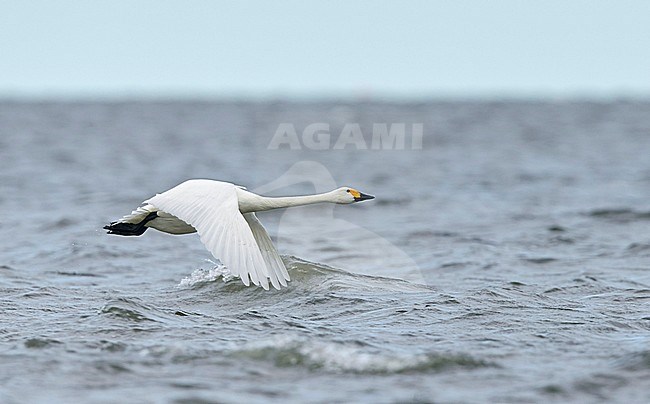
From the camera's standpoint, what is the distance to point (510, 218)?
18922mm

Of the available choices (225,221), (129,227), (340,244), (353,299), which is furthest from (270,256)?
(340,244)

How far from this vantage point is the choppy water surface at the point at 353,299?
761 centimetres

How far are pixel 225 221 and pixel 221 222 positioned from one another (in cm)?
4

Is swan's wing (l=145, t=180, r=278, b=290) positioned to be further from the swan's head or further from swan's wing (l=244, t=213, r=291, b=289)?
the swan's head

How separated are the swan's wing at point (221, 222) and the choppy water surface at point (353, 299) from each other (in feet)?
1.73

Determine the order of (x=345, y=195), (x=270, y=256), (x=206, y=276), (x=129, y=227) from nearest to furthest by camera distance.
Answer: (x=270, y=256) < (x=129, y=227) < (x=345, y=195) < (x=206, y=276)

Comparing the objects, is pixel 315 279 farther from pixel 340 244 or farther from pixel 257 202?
pixel 340 244

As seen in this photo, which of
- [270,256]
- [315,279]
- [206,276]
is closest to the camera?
[270,256]

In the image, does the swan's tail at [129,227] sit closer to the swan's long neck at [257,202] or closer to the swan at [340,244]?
the swan's long neck at [257,202]

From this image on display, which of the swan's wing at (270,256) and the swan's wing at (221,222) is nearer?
the swan's wing at (221,222)

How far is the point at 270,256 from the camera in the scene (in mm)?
10617

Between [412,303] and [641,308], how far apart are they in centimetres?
206

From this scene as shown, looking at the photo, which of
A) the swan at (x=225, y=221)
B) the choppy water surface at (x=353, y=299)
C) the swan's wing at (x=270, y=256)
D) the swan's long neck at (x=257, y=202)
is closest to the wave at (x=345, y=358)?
the choppy water surface at (x=353, y=299)

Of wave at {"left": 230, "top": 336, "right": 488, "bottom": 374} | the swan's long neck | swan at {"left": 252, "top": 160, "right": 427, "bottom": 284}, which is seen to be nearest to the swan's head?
the swan's long neck
